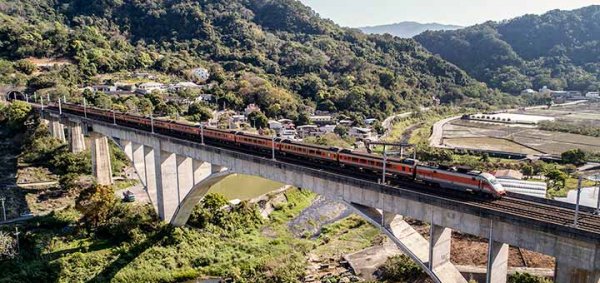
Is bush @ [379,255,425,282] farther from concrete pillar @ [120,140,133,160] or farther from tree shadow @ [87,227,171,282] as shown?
concrete pillar @ [120,140,133,160]

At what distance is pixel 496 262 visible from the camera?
1434cm

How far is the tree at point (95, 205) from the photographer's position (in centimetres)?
2770

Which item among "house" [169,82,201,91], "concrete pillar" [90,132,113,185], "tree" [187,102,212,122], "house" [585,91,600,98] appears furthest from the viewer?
"house" [585,91,600,98]

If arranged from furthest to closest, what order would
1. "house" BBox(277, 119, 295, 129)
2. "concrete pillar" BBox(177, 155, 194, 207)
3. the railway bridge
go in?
"house" BBox(277, 119, 295, 129) → "concrete pillar" BBox(177, 155, 194, 207) → the railway bridge

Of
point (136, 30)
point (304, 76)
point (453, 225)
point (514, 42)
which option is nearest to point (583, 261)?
point (453, 225)

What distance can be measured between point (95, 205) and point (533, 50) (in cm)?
14795

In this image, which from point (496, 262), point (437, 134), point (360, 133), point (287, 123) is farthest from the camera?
point (437, 134)

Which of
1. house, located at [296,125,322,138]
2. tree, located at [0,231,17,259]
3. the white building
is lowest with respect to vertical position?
tree, located at [0,231,17,259]

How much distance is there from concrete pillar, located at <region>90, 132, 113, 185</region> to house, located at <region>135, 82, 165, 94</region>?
93.3 feet

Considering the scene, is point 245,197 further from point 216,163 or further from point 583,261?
point 583,261

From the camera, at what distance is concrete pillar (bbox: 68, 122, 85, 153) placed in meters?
42.0

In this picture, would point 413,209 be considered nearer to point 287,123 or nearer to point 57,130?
point 57,130

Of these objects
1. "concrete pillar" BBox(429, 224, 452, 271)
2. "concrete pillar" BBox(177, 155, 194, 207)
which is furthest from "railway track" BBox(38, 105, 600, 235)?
"concrete pillar" BBox(177, 155, 194, 207)

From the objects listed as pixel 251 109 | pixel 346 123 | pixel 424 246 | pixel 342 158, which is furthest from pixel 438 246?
pixel 251 109
